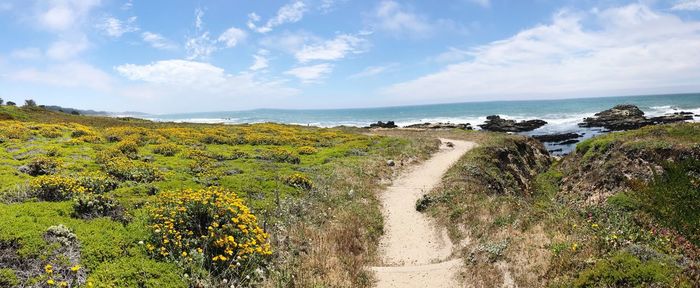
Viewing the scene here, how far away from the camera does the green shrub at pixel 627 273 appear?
7996 mm

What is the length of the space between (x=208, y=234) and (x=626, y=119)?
88002 millimetres

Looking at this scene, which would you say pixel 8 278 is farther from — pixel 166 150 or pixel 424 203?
pixel 166 150

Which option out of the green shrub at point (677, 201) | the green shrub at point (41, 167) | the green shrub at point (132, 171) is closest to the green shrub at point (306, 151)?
the green shrub at point (132, 171)

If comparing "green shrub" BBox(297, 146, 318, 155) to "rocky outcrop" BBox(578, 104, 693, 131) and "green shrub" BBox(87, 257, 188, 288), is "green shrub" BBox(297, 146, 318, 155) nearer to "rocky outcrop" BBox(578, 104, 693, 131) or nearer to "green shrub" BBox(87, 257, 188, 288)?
"green shrub" BBox(87, 257, 188, 288)

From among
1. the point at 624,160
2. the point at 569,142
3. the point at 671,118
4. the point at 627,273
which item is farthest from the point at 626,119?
the point at 627,273

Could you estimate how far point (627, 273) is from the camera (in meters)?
8.31

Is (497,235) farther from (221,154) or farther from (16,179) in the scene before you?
(221,154)

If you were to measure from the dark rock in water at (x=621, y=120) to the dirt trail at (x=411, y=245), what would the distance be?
218 ft

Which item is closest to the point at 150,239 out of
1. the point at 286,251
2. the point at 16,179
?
the point at 286,251

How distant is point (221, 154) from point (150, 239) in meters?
16.8

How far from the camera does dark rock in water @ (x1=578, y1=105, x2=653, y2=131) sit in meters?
73.4

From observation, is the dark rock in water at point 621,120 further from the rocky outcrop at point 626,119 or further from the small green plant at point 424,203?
the small green plant at point 424,203

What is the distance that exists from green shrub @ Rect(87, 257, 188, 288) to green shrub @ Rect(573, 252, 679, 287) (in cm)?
856

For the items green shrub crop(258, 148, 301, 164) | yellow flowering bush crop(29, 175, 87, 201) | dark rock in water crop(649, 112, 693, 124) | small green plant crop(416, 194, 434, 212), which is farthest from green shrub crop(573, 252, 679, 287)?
dark rock in water crop(649, 112, 693, 124)
